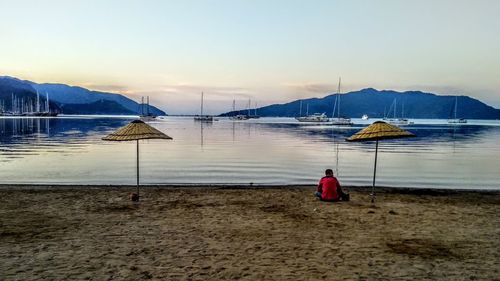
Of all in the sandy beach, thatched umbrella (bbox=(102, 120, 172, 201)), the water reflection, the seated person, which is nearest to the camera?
the sandy beach

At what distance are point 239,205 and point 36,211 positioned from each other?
623 centimetres

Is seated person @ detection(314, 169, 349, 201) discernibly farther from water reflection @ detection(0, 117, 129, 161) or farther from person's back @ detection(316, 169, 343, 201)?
water reflection @ detection(0, 117, 129, 161)

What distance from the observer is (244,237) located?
9.55 meters

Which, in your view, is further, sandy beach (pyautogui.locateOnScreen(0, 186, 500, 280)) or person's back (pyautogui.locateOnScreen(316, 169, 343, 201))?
person's back (pyautogui.locateOnScreen(316, 169, 343, 201))

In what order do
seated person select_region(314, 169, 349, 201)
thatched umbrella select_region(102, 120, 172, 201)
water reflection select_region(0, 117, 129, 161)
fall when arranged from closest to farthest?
thatched umbrella select_region(102, 120, 172, 201), seated person select_region(314, 169, 349, 201), water reflection select_region(0, 117, 129, 161)

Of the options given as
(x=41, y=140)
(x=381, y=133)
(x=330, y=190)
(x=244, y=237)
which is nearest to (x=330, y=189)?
(x=330, y=190)

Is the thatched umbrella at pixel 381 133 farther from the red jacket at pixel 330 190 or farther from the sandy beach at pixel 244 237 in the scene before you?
the sandy beach at pixel 244 237

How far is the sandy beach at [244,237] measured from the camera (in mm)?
7348

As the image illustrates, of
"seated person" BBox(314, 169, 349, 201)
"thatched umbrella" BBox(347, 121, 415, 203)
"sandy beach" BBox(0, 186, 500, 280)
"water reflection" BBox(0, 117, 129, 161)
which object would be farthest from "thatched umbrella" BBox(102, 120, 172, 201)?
"water reflection" BBox(0, 117, 129, 161)

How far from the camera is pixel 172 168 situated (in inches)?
1053

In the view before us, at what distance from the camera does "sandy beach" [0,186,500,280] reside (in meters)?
7.35

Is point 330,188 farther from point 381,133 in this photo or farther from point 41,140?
point 41,140

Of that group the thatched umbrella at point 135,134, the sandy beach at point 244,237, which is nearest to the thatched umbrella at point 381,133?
the sandy beach at point 244,237

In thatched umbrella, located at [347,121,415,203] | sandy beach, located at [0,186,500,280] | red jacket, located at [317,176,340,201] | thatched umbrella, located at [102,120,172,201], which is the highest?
thatched umbrella, located at [347,121,415,203]
